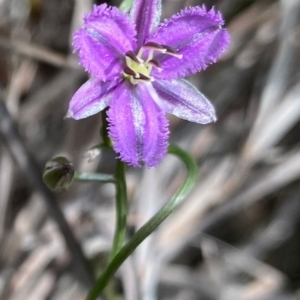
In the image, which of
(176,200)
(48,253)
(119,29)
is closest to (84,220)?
(48,253)

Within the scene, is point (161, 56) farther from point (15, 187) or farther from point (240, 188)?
point (15, 187)

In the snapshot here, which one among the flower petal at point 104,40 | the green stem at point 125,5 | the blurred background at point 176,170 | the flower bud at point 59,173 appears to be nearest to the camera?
the flower petal at point 104,40

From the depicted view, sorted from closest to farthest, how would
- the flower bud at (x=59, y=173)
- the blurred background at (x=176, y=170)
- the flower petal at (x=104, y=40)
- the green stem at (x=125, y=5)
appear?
the flower petal at (x=104, y=40), the flower bud at (x=59, y=173), the green stem at (x=125, y=5), the blurred background at (x=176, y=170)

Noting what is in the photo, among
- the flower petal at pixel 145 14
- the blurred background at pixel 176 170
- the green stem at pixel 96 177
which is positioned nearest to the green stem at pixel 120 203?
the green stem at pixel 96 177

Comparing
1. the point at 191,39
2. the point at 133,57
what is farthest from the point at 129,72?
the point at 191,39

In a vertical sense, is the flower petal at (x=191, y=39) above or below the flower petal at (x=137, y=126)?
above

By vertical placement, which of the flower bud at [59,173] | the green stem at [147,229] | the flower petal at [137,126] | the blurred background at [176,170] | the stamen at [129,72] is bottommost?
the blurred background at [176,170]

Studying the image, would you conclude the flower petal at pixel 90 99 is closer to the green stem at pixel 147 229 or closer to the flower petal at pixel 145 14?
the flower petal at pixel 145 14

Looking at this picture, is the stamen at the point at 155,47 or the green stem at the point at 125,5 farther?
the green stem at the point at 125,5
